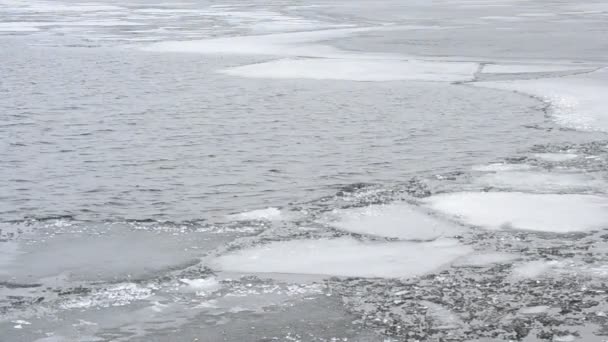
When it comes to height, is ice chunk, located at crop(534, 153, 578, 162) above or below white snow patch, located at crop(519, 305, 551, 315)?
below

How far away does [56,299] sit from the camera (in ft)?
19.1

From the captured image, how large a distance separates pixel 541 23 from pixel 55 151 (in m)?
20.2

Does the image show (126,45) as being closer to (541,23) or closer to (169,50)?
(169,50)

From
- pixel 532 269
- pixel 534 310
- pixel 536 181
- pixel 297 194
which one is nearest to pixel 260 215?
pixel 297 194

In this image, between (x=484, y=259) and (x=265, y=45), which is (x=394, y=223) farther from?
(x=265, y=45)

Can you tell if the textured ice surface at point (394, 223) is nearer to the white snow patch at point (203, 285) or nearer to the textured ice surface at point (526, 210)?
the textured ice surface at point (526, 210)

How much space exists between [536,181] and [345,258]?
287cm

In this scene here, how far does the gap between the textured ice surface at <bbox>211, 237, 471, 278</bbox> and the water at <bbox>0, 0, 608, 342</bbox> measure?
22 millimetres

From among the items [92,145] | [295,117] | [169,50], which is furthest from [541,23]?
[92,145]

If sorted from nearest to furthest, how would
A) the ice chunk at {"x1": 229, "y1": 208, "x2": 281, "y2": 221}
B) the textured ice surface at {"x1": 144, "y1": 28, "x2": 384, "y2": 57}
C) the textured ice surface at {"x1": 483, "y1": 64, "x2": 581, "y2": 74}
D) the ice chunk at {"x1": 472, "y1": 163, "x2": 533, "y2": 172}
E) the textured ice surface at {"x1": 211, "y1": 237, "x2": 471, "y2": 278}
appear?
1. the textured ice surface at {"x1": 211, "y1": 237, "x2": 471, "y2": 278}
2. the ice chunk at {"x1": 229, "y1": 208, "x2": 281, "y2": 221}
3. the ice chunk at {"x1": 472, "y1": 163, "x2": 533, "y2": 172}
4. the textured ice surface at {"x1": 483, "y1": 64, "x2": 581, "y2": 74}
5. the textured ice surface at {"x1": 144, "y1": 28, "x2": 384, "y2": 57}

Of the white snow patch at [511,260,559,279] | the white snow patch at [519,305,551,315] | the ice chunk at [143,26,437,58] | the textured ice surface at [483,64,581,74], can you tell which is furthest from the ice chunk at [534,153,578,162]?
the ice chunk at [143,26,437,58]

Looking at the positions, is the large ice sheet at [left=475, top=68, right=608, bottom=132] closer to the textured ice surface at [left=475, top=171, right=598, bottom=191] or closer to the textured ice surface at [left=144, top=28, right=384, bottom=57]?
the textured ice surface at [left=475, top=171, right=598, bottom=191]

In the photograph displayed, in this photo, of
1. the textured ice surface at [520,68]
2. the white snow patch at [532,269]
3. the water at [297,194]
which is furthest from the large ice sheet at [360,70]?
the white snow patch at [532,269]

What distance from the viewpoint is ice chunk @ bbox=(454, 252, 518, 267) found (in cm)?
641
